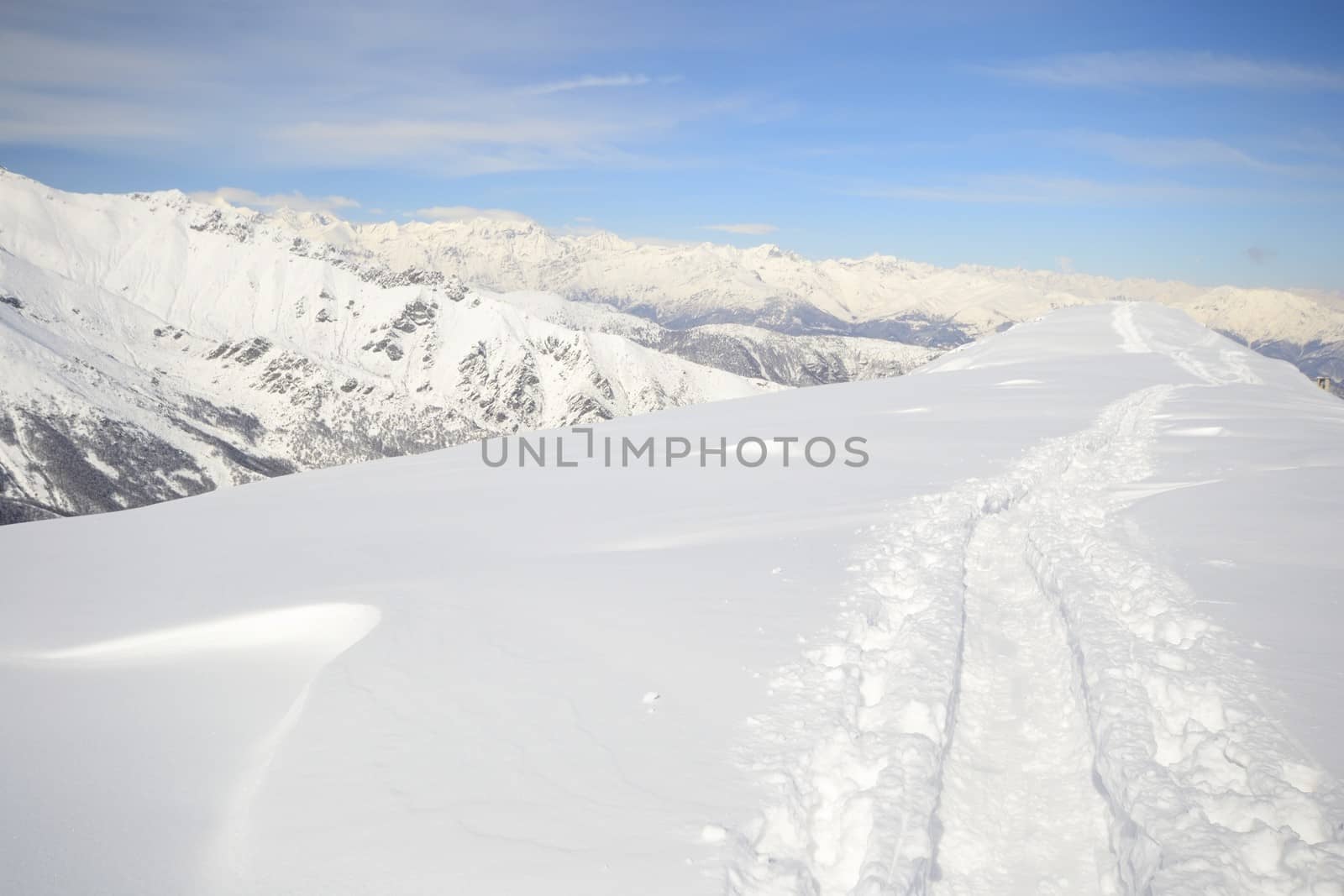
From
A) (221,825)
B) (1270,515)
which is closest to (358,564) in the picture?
(221,825)

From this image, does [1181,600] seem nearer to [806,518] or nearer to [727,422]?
[806,518]

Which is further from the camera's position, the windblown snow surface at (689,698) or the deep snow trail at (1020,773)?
the deep snow trail at (1020,773)

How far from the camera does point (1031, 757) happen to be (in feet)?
24.0

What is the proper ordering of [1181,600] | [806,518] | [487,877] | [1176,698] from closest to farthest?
1. [487,877]
2. [1176,698]
3. [1181,600]
4. [806,518]

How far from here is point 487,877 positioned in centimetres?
534

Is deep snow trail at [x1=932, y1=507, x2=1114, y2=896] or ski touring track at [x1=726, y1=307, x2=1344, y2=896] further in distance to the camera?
deep snow trail at [x1=932, y1=507, x2=1114, y2=896]

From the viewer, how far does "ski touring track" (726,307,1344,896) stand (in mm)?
5688

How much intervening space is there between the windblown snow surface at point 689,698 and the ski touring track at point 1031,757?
0.04 meters

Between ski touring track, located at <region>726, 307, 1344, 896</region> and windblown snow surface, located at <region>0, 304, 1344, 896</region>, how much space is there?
36 mm

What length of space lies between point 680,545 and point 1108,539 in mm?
7799

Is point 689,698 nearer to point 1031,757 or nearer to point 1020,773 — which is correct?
point 1020,773

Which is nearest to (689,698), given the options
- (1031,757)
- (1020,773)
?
(1020,773)

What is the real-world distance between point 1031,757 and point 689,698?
3.62 metres

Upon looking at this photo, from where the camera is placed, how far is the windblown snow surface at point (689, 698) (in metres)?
5.68
